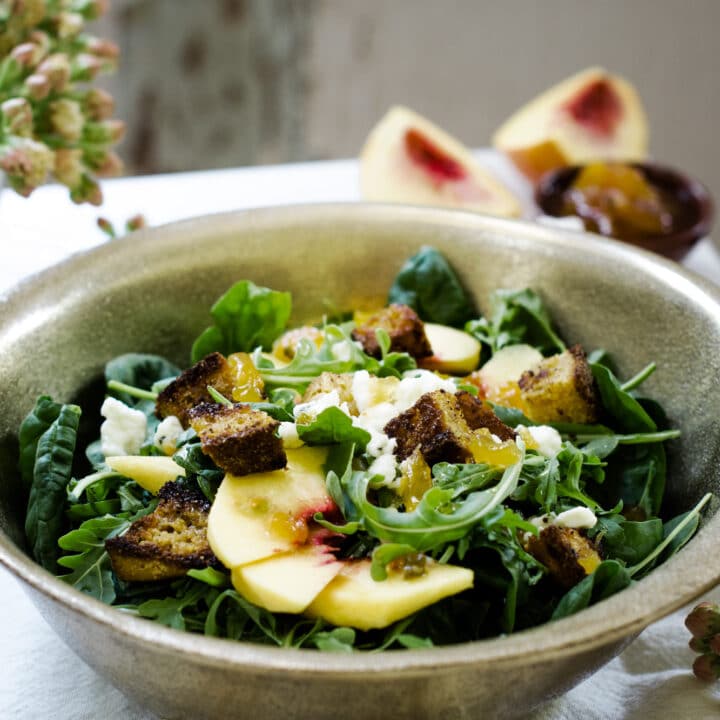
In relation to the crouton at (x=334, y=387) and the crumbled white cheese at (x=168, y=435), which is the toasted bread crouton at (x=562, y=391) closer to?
the crouton at (x=334, y=387)

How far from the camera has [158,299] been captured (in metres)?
1.57

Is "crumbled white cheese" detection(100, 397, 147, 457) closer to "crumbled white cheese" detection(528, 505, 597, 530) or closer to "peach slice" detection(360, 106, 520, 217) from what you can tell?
"crumbled white cheese" detection(528, 505, 597, 530)

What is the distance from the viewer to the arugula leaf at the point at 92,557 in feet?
3.66

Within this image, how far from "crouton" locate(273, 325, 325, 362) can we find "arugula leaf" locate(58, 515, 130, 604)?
42 centimetres

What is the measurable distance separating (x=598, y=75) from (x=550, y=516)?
6.66 ft

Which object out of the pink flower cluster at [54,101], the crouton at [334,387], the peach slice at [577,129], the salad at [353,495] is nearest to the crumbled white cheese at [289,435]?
the salad at [353,495]

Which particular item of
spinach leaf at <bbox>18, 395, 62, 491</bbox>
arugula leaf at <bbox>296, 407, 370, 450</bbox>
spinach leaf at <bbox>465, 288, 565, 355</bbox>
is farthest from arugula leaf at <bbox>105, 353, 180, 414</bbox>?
spinach leaf at <bbox>465, 288, 565, 355</bbox>

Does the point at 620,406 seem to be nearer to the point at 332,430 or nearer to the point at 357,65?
the point at 332,430

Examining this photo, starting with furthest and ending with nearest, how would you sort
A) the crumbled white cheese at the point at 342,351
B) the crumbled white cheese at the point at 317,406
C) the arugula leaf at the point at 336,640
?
the crumbled white cheese at the point at 342,351 → the crumbled white cheese at the point at 317,406 → the arugula leaf at the point at 336,640

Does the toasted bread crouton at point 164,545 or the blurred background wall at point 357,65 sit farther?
the blurred background wall at point 357,65

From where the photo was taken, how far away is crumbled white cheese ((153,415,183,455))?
1.27 m

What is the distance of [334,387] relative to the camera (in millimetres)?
1265

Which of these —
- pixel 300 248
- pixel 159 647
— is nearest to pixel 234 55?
pixel 300 248

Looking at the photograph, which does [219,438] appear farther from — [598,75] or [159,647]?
[598,75]
